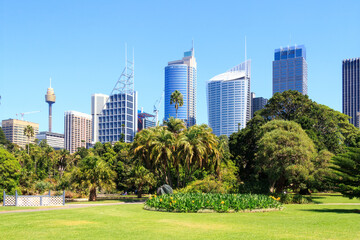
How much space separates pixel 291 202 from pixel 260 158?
222 inches

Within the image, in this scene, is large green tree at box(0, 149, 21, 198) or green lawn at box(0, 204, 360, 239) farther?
large green tree at box(0, 149, 21, 198)

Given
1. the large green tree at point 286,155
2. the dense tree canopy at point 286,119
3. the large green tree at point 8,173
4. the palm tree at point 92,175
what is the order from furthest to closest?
the dense tree canopy at point 286,119
the palm tree at point 92,175
the large green tree at point 8,173
the large green tree at point 286,155

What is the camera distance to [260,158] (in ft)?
128

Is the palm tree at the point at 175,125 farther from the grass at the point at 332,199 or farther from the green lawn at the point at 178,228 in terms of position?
the green lawn at the point at 178,228

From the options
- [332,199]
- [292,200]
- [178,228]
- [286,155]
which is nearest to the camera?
[178,228]

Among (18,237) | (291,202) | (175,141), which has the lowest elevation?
(291,202)

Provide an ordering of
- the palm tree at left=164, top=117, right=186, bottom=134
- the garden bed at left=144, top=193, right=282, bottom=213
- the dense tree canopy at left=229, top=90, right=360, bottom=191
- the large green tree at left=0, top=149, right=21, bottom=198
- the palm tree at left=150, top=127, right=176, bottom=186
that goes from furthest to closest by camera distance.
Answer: the dense tree canopy at left=229, top=90, right=360, bottom=191, the palm tree at left=164, top=117, right=186, bottom=134, the palm tree at left=150, top=127, right=176, bottom=186, the large green tree at left=0, top=149, right=21, bottom=198, the garden bed at left=144, top=193, right=282, bottom=213

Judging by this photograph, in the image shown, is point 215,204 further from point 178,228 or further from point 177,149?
point 177,149

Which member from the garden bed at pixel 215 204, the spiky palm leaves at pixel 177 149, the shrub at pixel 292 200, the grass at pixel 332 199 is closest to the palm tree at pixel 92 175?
the spiky palm leaves at pixel 177 149

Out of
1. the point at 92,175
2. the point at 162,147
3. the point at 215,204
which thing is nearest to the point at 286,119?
the point at 162,147

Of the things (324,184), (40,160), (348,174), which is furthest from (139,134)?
(40,160)

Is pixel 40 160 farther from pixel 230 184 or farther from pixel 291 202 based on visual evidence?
pixel 291 202

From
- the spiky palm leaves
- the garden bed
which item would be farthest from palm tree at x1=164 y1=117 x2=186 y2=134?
the garden bed

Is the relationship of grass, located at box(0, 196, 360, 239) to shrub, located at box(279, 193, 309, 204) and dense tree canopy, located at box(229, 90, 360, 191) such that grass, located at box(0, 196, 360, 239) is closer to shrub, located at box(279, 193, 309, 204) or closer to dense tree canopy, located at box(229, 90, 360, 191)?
shrub, located at box(279, 193, 309, 204)
